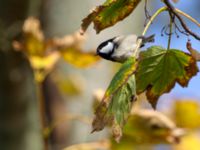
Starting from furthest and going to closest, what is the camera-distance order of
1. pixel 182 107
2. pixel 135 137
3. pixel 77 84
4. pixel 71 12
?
pixel 71 12 → pixel 77 84 → pixel 182 107 → pixel 135 137

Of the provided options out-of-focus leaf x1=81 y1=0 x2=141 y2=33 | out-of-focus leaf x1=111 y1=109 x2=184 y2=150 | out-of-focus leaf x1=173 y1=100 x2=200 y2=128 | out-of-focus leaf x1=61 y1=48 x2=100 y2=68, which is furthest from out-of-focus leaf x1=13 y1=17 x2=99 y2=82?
out-of-focus leaf x1=81 y1=0 x2=141 y2=33

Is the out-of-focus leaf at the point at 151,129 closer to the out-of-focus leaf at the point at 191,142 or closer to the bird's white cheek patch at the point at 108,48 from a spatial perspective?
the bird's white cheek patch at the point at 108,48

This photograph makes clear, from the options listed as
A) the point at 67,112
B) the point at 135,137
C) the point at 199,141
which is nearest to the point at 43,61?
the point at 135,137

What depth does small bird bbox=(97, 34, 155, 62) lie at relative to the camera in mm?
615

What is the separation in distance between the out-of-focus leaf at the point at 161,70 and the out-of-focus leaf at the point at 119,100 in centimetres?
5

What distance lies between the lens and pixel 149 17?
66 centimetres

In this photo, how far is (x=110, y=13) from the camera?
2.16ft

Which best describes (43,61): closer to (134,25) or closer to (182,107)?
(182,107)

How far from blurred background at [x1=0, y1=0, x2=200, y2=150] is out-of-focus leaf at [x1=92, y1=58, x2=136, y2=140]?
32.0 inches

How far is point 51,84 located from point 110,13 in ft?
4.43

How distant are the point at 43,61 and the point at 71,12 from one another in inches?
24.3

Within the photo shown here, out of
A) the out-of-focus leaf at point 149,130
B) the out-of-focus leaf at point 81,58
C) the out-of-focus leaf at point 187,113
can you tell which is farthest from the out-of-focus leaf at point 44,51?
the out-of-focus leaf at point 187,113

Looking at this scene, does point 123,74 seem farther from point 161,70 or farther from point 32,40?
point 32,40

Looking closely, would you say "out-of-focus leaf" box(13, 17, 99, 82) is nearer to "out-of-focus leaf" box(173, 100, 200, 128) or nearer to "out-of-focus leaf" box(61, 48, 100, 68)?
"out-of-focus leaf" box(61, 48, 100, 68)
